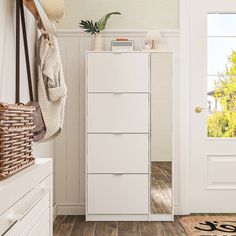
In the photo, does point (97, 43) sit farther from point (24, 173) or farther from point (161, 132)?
point (24, 173)

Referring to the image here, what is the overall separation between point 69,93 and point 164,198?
Result: 132 centimetres

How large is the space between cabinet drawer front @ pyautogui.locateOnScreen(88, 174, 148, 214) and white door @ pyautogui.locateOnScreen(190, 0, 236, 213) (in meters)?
0.60

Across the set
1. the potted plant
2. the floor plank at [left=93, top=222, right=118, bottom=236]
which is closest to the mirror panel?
the floor plank at [left=93, top=222, right=118, bottom=236]

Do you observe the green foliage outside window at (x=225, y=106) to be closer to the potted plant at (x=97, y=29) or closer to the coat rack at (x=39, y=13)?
the potted plant at (x=97, y=29)

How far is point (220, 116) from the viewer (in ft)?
13.1

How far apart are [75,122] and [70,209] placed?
83 centimetres

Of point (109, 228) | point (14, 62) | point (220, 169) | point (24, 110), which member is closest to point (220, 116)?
point (220, 169)

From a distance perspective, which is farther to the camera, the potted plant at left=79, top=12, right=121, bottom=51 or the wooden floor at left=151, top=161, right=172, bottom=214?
the potted plant at left=79, top=12, right=121, bottom=51

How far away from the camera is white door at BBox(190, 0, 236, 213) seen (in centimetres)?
398

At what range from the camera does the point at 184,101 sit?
156 inches

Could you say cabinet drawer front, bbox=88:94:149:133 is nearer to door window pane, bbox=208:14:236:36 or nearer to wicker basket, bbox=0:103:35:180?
door window pane, bbox=208:14:236:36

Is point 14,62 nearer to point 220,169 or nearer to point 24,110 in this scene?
point 24,110

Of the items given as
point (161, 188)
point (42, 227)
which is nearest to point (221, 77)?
point (161, 188)

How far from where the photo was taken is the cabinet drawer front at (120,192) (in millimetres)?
3654
